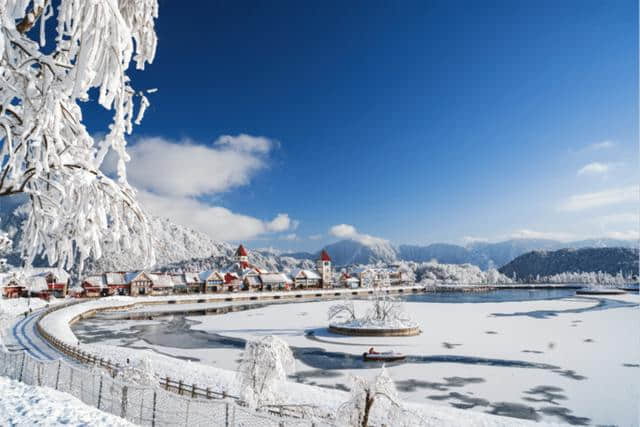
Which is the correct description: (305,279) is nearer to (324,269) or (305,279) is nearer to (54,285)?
(324,269)

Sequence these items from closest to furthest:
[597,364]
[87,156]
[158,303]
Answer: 1. [87,156]
2. [597,364]
3. [158,303]

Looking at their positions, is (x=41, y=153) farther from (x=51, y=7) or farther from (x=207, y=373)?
(x=207, y=373)

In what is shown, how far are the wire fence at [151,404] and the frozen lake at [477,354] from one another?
1169 cm

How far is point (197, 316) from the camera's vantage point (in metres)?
54.1

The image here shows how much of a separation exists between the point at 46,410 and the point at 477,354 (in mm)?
25330

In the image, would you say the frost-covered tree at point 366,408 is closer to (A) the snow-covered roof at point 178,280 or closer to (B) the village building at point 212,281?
(A) the snow-covered roof at point 178,280

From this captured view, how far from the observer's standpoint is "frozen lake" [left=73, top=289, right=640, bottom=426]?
18.3 meters

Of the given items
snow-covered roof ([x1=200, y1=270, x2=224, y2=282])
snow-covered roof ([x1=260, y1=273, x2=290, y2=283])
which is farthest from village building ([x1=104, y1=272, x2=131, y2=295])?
snow-covered roof ([x1=260, y1=273, x2=290, y2=283])

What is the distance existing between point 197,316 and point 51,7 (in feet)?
175

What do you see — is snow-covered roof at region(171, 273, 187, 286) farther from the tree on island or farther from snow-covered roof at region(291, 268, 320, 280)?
the tree on island

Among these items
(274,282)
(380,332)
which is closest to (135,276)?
(274,282)

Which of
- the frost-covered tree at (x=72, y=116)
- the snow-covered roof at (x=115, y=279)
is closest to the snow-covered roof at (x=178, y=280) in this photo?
the snow-covered roof at (x=115, y=279)

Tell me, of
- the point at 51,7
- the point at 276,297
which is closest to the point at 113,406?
the point at 51,7

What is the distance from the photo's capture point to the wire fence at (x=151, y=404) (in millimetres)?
9180
